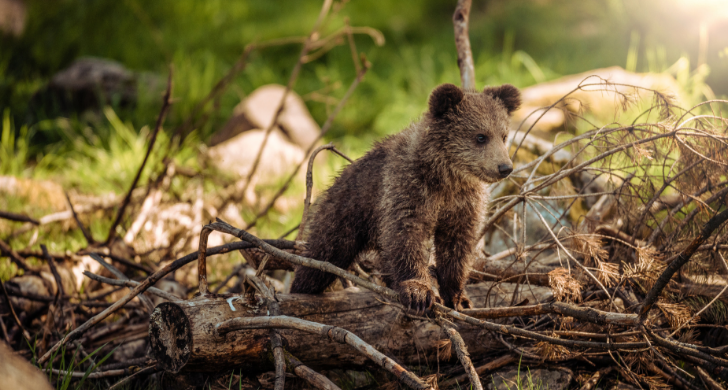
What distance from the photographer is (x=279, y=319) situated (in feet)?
8.00

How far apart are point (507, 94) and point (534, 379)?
1628mm

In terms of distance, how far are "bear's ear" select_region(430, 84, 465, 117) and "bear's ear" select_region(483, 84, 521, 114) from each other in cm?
30

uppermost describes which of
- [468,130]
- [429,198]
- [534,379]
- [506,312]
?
[468,130]

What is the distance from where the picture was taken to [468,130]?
3.03 meters

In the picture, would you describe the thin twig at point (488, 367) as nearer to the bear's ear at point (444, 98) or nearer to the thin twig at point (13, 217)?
the bear's ear at point (444, 98)

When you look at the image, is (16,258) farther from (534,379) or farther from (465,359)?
(534,379)

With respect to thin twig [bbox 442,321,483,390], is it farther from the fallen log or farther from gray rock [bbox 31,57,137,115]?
gray rock [bbox 31,57,137,115]

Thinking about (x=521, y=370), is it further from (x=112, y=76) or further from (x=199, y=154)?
(x=112, y=76)

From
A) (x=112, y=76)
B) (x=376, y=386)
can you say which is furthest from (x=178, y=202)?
(x=112, y=76)

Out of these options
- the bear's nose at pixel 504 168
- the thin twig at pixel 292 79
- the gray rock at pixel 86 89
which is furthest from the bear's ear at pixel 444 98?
the gray rock at pixel 86 89

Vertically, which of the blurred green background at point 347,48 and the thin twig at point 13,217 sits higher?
the blurred green background at point 347,48

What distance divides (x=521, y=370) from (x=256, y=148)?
17.7 ft

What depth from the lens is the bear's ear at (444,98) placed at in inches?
118

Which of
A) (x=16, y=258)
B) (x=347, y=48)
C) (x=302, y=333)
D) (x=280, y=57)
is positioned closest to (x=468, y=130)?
(x=302, y=333)
